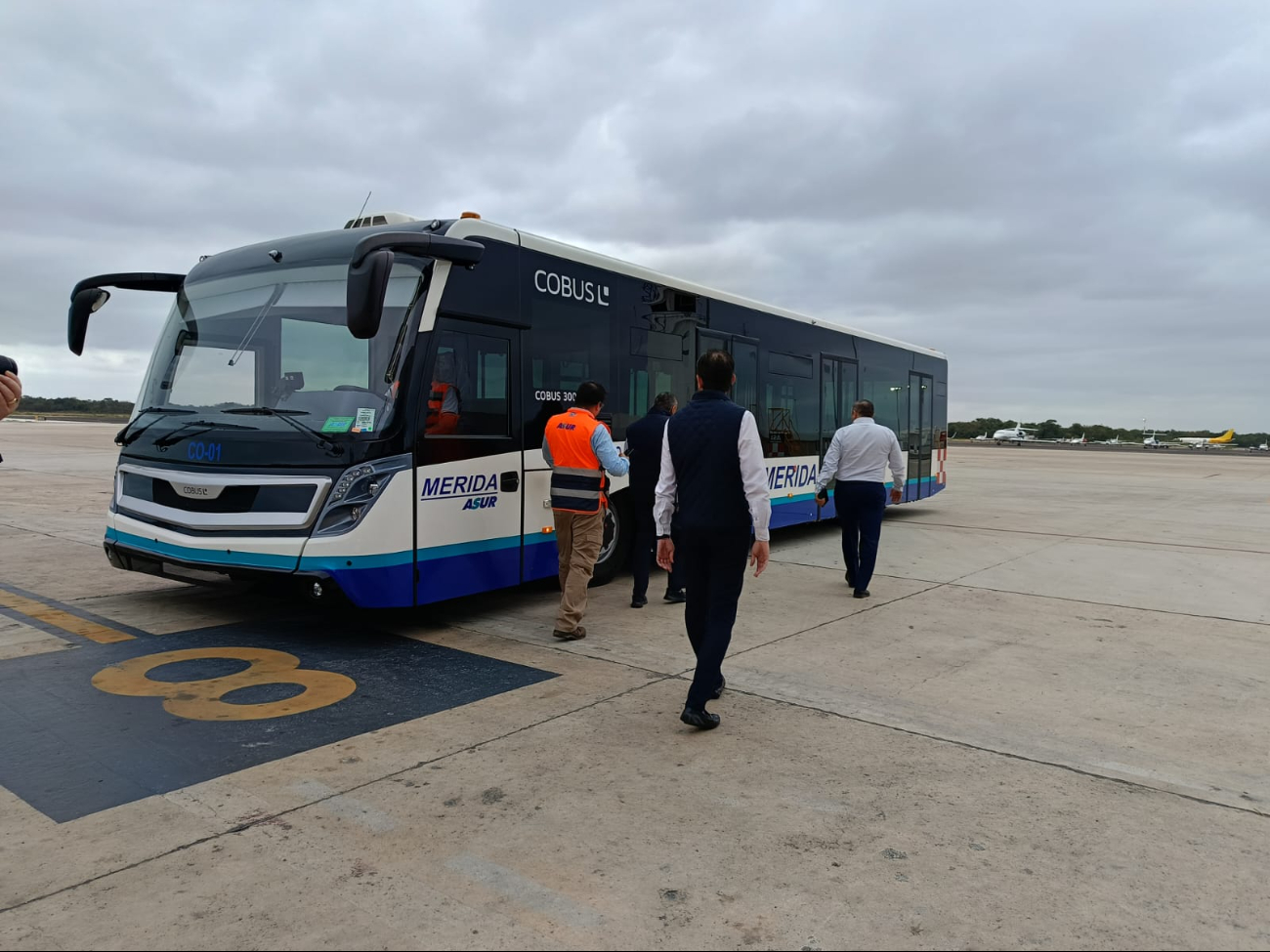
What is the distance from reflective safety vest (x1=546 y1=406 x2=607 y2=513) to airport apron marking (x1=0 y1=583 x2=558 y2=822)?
1.32 metres

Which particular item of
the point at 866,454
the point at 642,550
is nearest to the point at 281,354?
the point at 642,550

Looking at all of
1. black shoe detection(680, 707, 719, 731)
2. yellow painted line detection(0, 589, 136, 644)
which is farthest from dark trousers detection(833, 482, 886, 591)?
yellow painted line detection(0, 589, 136, 644)

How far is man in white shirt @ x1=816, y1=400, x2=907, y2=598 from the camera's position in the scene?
8078 mm

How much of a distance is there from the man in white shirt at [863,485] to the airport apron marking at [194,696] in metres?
3.74

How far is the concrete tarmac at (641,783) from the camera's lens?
109 inches

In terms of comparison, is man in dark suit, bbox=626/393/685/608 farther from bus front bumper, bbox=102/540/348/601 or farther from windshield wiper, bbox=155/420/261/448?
windshield wiper, bbox=155/420/261/448

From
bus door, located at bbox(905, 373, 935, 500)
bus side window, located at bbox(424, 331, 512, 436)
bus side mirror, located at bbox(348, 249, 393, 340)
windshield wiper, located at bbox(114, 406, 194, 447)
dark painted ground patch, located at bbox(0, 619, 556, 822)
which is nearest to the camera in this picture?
dark painted ground patch, located at bbox(0, 619, 556, 822)

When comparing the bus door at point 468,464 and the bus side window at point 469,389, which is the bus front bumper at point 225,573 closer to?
the bus door at point 468,464

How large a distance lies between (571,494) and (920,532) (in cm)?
824

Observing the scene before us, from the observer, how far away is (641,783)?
3834mm

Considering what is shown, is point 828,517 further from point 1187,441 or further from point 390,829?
point 1187,441

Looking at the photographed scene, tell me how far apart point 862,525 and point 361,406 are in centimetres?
460

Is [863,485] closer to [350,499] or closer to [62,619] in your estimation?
[350,499]

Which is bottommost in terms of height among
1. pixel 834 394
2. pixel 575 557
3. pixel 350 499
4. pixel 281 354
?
pixel 575 557
